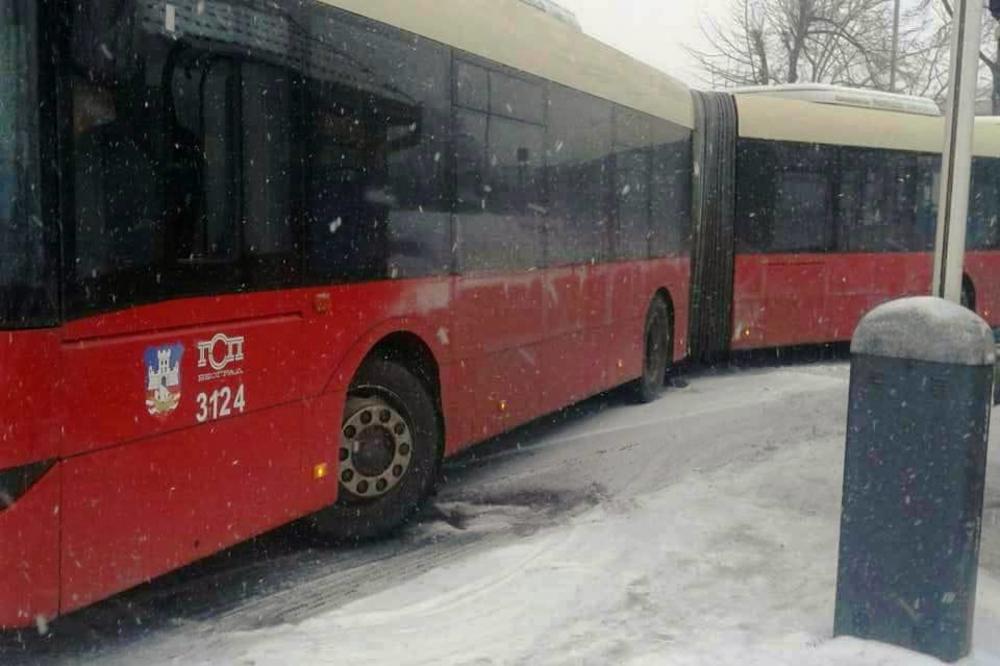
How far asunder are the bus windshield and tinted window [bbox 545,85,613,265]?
4.69 meters

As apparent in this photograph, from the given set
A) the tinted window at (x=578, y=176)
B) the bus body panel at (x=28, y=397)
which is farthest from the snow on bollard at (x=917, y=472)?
the tinted window at (x=578, y=176)

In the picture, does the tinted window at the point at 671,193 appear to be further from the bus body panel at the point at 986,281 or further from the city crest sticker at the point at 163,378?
the city crest sticker at the point at 163,378

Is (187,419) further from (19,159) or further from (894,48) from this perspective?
(894,48)

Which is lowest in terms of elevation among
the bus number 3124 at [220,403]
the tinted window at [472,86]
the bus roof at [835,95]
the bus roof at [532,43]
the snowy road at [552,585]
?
the snowy road at [552,585]

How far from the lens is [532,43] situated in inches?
308

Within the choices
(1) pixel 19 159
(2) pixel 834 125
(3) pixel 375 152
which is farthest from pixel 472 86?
(2) pixel 834 125

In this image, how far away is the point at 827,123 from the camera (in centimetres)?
1404

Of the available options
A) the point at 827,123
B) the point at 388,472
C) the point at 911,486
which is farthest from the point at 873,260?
the point at 911,486

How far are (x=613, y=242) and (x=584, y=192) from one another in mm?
877

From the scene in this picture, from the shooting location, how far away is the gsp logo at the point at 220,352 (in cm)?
458

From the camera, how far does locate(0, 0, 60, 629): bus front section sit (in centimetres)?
378

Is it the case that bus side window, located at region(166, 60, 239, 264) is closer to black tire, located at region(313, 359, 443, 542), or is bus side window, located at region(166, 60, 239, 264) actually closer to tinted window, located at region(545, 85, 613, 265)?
black tire, located at region(313, 359, 443, 542)

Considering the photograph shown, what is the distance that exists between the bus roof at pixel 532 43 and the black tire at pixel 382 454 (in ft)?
6.12

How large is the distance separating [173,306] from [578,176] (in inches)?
189
